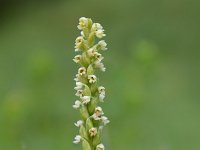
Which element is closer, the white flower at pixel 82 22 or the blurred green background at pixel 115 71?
the white flower at pixel 82 22

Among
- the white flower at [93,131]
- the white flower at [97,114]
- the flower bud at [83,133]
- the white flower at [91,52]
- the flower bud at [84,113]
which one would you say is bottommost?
the white flower at [93,131]

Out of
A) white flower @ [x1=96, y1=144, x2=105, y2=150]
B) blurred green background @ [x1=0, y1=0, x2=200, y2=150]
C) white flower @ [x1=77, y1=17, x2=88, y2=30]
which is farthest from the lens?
blurred green background @ [x1=0, y1=0, x2=200, y2=150]

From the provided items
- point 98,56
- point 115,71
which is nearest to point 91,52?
point 98,56

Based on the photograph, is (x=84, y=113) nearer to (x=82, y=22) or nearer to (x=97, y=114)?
(x=97, y=114)

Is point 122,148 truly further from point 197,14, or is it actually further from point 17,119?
point 197,14

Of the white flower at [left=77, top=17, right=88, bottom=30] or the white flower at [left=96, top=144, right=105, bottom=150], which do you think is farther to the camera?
the white flower at [left=77, top=17, right=88, bottom=30]

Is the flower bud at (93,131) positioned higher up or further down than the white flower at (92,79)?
further down

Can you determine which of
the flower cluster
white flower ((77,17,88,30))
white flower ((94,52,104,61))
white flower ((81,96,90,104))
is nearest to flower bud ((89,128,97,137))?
the flower cluster

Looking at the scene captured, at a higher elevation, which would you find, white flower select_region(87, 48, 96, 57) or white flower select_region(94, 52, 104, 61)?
white flower select_region(87, 48, 96, 57)

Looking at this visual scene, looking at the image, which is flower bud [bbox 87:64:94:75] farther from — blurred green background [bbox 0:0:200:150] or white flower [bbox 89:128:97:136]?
blurred green background [bbox 0:0:200:150]

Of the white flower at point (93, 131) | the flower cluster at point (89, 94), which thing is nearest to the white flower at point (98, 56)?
the flower cluster at point (89, 94)

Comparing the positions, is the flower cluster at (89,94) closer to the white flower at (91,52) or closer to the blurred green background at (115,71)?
the white flower at (91,52)
